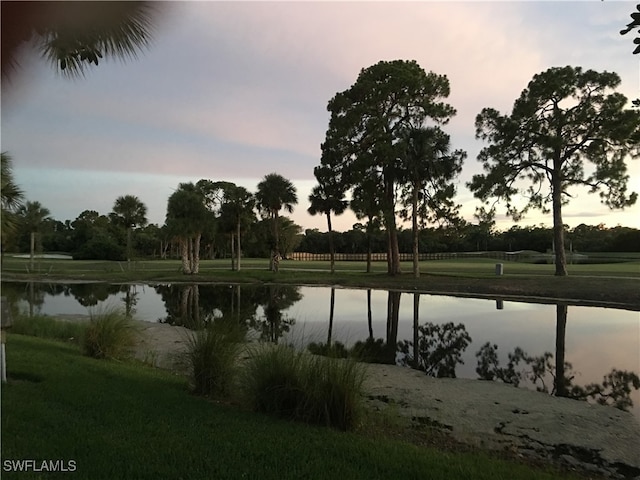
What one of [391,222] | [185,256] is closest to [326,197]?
[391,222]

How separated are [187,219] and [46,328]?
31.4m

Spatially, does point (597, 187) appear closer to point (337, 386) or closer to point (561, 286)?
point (561, 286)

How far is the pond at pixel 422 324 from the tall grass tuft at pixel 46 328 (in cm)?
115

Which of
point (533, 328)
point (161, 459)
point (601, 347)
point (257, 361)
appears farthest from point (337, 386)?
point (533, 328)

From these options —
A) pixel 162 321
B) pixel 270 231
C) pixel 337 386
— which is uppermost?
pixel 270 231

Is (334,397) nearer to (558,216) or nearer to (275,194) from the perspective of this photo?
(558,216)

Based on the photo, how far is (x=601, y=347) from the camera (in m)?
13.3

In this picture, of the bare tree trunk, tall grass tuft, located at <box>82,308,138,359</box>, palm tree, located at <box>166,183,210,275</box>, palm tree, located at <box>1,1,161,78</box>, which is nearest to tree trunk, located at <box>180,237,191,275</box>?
palm tree, located at <box>166,183,210,275</box>

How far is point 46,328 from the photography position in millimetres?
13125

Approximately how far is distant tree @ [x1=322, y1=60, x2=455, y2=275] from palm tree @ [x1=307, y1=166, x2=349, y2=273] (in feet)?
10.9

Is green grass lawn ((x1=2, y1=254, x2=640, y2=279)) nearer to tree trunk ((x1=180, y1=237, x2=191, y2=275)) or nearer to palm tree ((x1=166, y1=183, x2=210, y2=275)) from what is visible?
tree trunk ((x1=180, y1=237, x2=191, y2=275))

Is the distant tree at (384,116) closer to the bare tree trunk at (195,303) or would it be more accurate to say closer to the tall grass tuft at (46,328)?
the bare tree trunk at (195,303)

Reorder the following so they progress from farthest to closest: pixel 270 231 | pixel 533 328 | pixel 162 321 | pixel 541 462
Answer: pixel 270 231
pixel 162 321
pixel 533 328
pixel 541 462

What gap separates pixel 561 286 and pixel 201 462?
2525 centimetres
